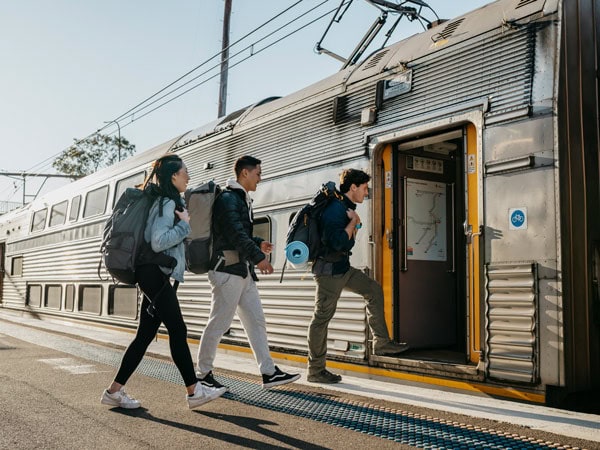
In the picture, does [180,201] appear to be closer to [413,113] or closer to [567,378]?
[413,113]

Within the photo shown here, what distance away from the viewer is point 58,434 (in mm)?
3492

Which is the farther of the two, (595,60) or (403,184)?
(403,184)

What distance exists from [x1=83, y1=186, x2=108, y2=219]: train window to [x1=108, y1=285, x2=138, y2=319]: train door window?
1.44 meters

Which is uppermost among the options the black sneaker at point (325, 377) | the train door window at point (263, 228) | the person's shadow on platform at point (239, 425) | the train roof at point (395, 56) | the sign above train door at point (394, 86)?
the train roof at point (395, 56)

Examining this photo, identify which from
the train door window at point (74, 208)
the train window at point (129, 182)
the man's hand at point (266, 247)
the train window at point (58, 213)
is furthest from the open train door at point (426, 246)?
the train window at point (58, 213)

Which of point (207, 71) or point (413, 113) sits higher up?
point (207, 71)

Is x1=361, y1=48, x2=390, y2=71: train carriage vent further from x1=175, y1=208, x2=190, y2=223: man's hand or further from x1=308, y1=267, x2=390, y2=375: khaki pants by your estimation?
x1=175, y1=208, x2=190, y2=223: man's hand

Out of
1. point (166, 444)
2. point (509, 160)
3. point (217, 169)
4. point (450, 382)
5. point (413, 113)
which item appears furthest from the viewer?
point (217, 169)

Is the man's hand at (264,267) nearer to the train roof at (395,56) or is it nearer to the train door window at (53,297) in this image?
the train roof at (395,56)

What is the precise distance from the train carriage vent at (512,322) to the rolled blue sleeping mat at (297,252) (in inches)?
52.2

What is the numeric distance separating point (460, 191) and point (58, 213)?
898cm

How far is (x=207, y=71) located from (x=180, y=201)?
27.6 ft

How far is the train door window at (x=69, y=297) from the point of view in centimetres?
1147

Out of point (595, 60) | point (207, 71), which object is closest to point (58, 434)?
point (595, 60)
